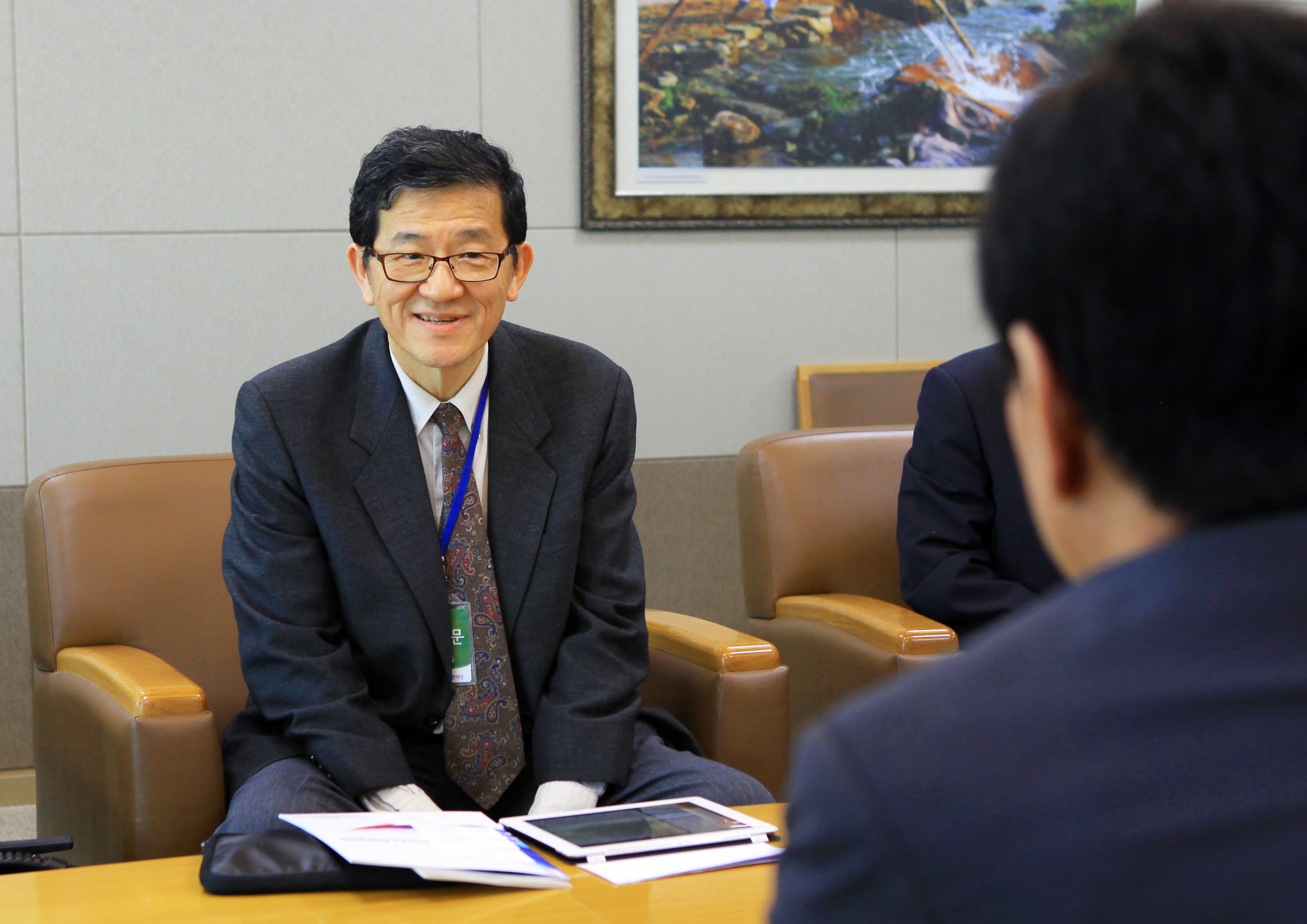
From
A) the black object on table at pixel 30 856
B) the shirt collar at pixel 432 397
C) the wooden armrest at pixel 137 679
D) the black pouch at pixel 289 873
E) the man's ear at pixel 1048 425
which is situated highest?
the man's ear at pixel 1048 425

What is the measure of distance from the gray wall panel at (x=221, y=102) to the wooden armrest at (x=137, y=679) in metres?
1.54

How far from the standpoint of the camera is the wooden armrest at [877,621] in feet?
7.77

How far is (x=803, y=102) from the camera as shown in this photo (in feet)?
12.5

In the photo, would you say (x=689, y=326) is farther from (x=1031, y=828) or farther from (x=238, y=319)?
(x=1031, y=828)

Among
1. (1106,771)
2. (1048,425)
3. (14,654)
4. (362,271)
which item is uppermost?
(362,271)

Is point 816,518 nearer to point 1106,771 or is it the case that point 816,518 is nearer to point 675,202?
point 675,202

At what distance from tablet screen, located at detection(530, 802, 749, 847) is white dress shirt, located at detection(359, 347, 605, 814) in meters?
0.36

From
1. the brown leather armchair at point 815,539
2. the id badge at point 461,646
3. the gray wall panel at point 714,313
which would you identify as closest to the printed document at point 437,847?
the id badge at point 461,646

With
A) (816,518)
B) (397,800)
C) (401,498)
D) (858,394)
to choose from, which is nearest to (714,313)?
(858,394)

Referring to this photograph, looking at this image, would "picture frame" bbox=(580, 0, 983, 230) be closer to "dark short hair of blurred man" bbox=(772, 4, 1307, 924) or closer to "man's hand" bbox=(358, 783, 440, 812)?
"man's hand" bbox=(358, 783, 440, 812)

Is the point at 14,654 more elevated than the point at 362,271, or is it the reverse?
the point at 362,271

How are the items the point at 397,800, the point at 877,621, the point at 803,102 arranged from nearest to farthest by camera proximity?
the point at 397,800 < the point at 877,621 < the point at 803,102

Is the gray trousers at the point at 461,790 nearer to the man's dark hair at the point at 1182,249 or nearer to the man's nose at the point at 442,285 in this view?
the man's nose at the point at 442,285

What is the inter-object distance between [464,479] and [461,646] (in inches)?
10.5
